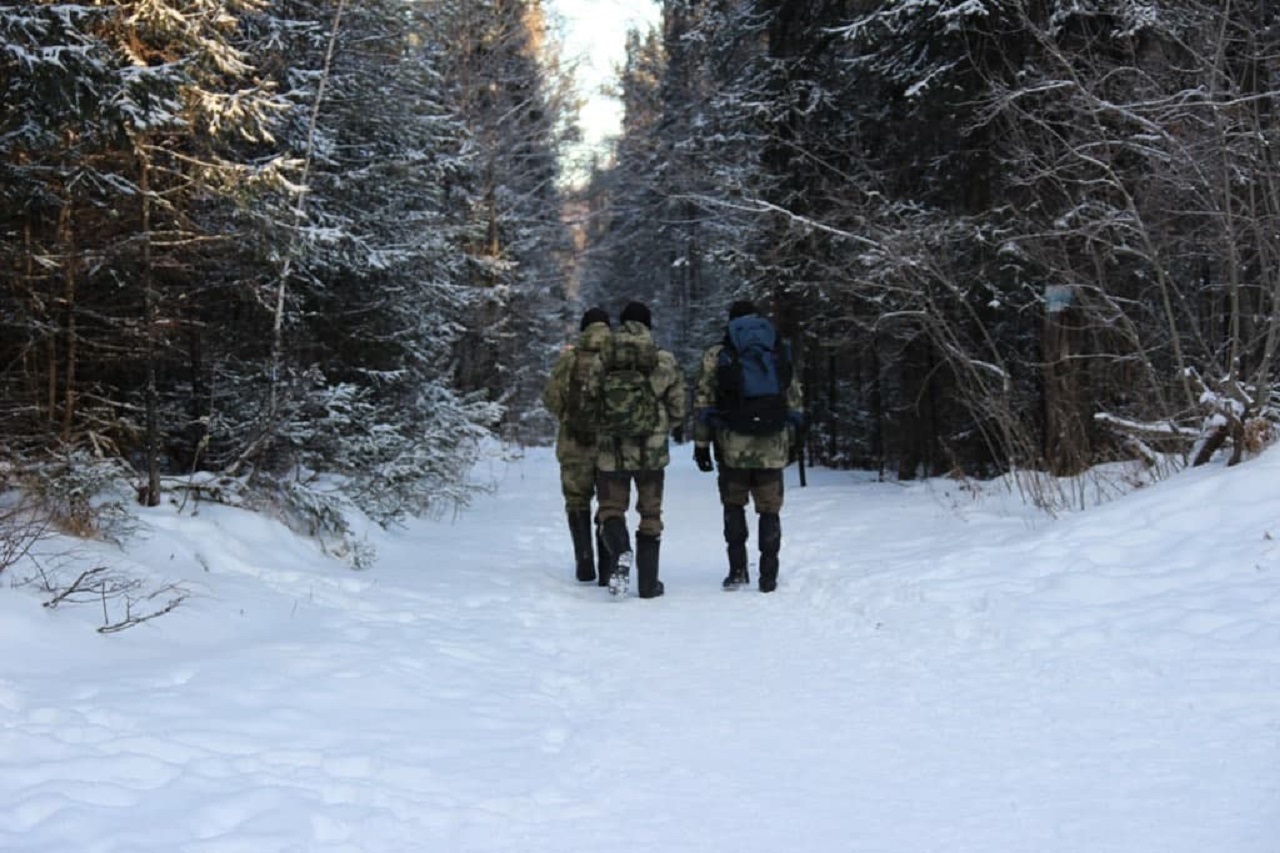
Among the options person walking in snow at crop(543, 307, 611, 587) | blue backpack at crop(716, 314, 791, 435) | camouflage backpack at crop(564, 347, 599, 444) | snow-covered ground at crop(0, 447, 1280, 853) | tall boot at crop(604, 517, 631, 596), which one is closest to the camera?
snow-covered ground at crop(0, 447, 1280, 853)

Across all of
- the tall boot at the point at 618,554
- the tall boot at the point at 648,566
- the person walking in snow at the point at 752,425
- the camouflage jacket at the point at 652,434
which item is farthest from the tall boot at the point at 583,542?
the person walking in snow at the point at 752,425

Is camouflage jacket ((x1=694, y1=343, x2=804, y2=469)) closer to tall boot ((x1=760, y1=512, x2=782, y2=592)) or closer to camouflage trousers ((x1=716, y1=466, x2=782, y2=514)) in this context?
camouflage trousers ((x1=716, y1=466, x2=782, y2=514))

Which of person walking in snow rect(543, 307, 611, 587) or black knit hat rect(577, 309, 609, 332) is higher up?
black knit hat rect(577, 309, 609, 332)

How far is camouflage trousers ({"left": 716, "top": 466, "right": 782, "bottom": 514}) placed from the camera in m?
7.12

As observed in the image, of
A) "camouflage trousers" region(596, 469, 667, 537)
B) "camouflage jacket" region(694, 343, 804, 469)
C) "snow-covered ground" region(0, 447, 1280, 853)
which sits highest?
"camouflage jacket" region(694, 343, 804, 469)

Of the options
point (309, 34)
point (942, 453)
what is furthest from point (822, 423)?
point (309, 34)

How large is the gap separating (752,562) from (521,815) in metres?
5.69

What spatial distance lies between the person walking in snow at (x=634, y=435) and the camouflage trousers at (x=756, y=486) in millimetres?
519

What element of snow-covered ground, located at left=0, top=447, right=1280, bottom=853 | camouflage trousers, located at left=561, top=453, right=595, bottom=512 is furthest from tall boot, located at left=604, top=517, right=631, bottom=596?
camouflage trousers, located at left=561, top=453, right=595, bottom=512

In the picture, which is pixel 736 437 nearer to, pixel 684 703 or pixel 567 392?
pixel 567 392

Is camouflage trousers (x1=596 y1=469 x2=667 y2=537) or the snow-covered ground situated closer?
the snow-covered ground

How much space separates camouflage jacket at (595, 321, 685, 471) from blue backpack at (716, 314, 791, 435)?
365mm

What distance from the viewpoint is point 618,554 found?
7.07 meters

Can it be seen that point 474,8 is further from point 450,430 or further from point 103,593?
point 103,593
